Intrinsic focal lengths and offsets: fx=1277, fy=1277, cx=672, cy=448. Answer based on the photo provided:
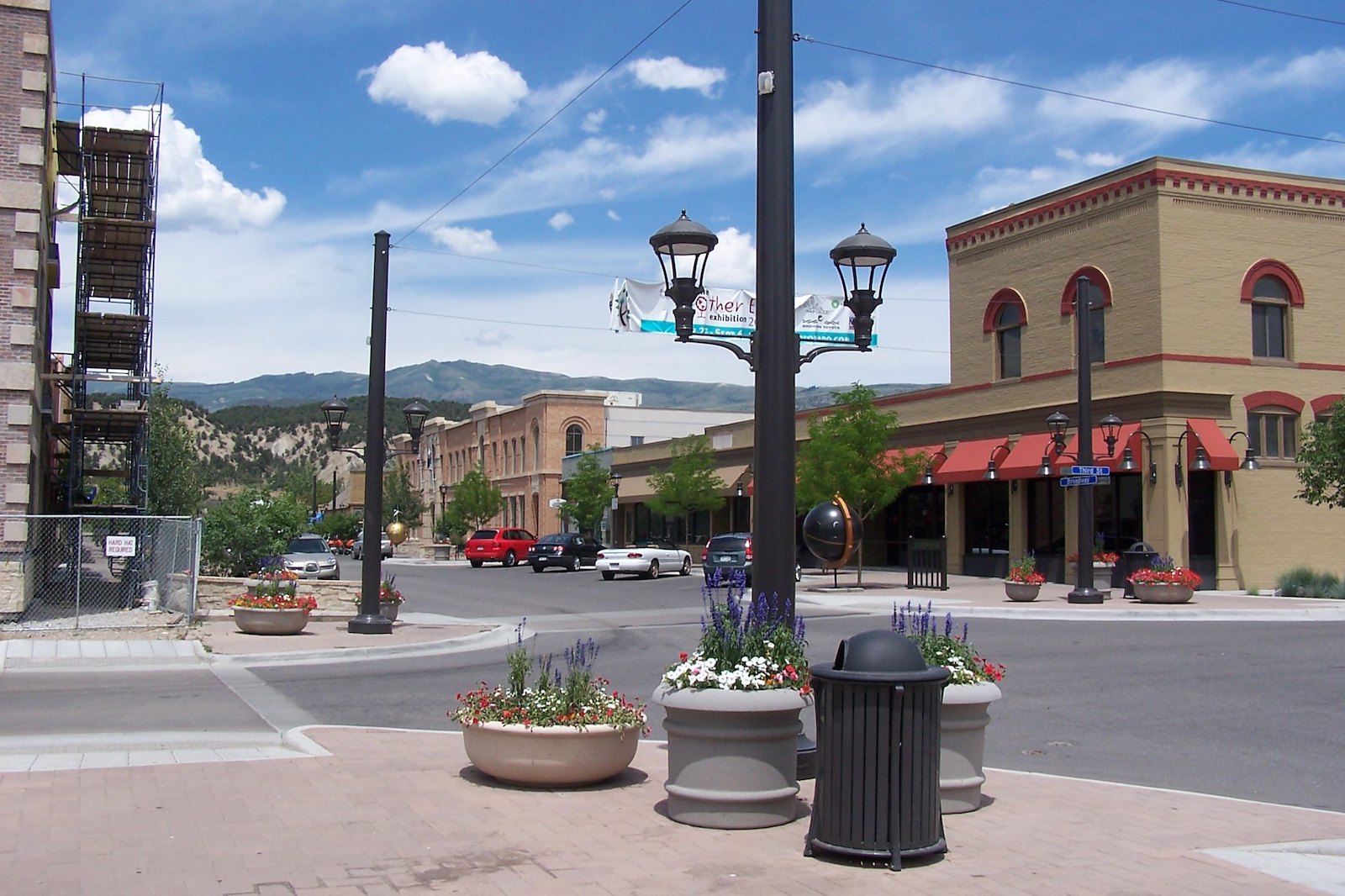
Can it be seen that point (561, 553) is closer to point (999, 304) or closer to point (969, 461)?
point (969, 461)

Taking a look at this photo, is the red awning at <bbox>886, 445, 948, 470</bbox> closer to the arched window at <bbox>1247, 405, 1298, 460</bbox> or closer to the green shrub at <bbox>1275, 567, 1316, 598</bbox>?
the arched window at <bbox>1247, 405, 1298, 460</bbox>

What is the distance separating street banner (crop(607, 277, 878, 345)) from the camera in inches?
1204

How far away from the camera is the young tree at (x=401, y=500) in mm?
77688

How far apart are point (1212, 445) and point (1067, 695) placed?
18360 mm

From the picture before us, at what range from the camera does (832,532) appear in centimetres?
869

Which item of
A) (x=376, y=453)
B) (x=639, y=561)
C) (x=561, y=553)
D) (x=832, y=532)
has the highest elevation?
(x=376, y=453)

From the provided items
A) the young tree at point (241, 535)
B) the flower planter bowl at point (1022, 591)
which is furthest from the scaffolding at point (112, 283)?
the flower planter bowl at point (1022, 591)

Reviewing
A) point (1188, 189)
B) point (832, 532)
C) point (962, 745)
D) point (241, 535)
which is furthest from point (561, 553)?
point (962, 745)

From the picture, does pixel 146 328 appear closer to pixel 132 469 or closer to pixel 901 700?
pixel 132 469

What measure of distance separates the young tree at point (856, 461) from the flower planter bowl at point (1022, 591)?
6.38 meters

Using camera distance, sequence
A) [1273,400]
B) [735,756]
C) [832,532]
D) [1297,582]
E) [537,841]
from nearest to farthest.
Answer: [537,841]
[735,756]
[832,532]
[1297,582]
[1273,400]

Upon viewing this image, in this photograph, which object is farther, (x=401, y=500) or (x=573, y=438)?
(x=401, y=500)

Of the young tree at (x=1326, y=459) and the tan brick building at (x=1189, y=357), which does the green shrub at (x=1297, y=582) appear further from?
the young tree at (x=1326, y=459)

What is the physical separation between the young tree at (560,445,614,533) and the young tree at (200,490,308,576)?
29124 millimetres
